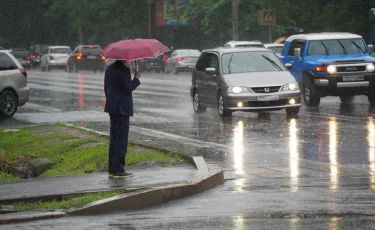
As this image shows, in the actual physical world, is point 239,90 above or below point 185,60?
above

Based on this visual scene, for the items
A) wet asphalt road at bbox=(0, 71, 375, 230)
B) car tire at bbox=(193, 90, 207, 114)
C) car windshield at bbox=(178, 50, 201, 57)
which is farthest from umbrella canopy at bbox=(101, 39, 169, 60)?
car windshield at bbox=(178, 50, 201, 57)

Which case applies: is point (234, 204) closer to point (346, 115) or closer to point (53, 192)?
point (53, 192)

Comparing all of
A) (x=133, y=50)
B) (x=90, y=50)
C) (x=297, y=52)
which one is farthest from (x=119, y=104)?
(x=90, y=50)

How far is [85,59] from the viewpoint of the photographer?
221ft

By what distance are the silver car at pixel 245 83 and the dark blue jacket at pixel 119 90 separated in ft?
33.8

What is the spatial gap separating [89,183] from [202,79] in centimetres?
1373

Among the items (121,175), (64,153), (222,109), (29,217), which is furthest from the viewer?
(222,109)

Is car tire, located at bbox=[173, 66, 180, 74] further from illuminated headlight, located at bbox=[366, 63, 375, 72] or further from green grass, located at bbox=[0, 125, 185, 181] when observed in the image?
green grass, located at bbox=[0, 125, 185, 181]

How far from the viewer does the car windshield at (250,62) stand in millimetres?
24891

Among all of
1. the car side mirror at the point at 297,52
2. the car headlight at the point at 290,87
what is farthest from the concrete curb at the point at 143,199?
the car side mirror at the point at 297,52

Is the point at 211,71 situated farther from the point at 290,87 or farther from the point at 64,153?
the point at 64,153

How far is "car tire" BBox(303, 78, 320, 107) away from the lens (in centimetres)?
2747

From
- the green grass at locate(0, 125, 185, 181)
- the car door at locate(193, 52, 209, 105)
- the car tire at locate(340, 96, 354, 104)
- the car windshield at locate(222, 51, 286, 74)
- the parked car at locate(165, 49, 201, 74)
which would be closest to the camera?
the green grass at locate(0, 125, 185, 181)

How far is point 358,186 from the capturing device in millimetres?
12469
